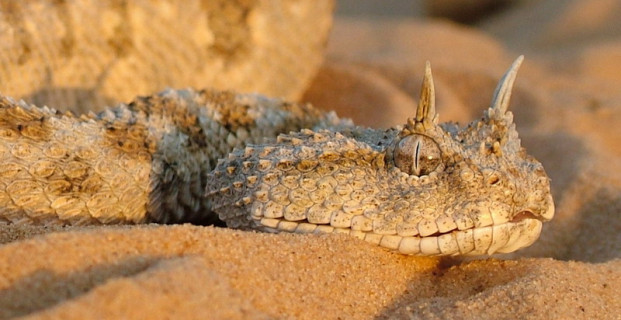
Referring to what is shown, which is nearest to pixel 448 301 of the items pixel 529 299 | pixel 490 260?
pixel 529 299

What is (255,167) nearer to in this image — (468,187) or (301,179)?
(301,179)

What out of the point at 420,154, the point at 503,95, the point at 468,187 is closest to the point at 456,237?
the point at 468,187

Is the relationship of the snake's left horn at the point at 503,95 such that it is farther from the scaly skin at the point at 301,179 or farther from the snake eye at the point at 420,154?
the snake eye at the point at 420,154

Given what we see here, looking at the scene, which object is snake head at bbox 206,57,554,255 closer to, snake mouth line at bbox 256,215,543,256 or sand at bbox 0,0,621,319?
snake mouth line at bbox 256,215,543,256

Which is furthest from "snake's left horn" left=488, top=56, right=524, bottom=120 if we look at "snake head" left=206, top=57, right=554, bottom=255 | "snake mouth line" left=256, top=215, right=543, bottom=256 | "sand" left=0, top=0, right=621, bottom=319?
"sand" left=0, top=0, right=621, bottom=319

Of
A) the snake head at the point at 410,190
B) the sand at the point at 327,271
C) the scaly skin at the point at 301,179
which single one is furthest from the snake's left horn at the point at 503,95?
the sand at the point at 327,271

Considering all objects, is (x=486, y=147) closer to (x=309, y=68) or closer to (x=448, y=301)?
(x=448, y=301)

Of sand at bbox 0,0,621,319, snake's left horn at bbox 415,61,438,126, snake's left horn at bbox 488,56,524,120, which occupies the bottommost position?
sand at bbox 0,0,621,319
